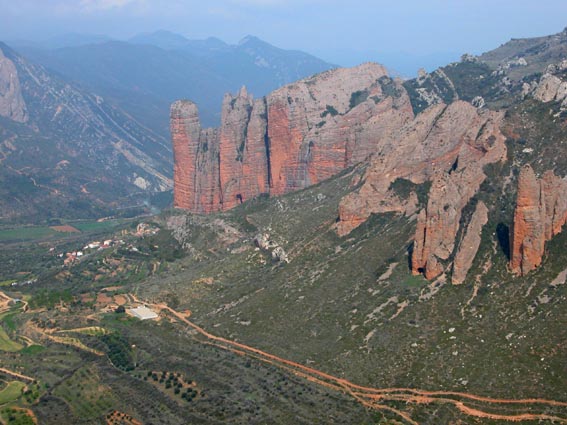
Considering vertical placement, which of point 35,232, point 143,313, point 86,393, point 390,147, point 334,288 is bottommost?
point 35,232

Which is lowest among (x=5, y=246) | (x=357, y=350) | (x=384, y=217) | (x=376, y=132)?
(x=5, y=246)

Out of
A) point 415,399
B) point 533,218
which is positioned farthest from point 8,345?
point 533,218

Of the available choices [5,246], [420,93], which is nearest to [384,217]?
[420,93]

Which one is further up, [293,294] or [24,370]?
[293,294]

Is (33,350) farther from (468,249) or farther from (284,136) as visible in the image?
(284,136)

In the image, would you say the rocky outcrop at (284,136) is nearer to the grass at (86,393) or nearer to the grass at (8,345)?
the grass at (8,345)

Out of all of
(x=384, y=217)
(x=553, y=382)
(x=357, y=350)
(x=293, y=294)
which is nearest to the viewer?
(x=553, y=382)

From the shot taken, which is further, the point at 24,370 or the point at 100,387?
the point at 24,370

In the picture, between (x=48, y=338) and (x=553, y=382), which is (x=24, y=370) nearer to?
(x=48, y=338)
